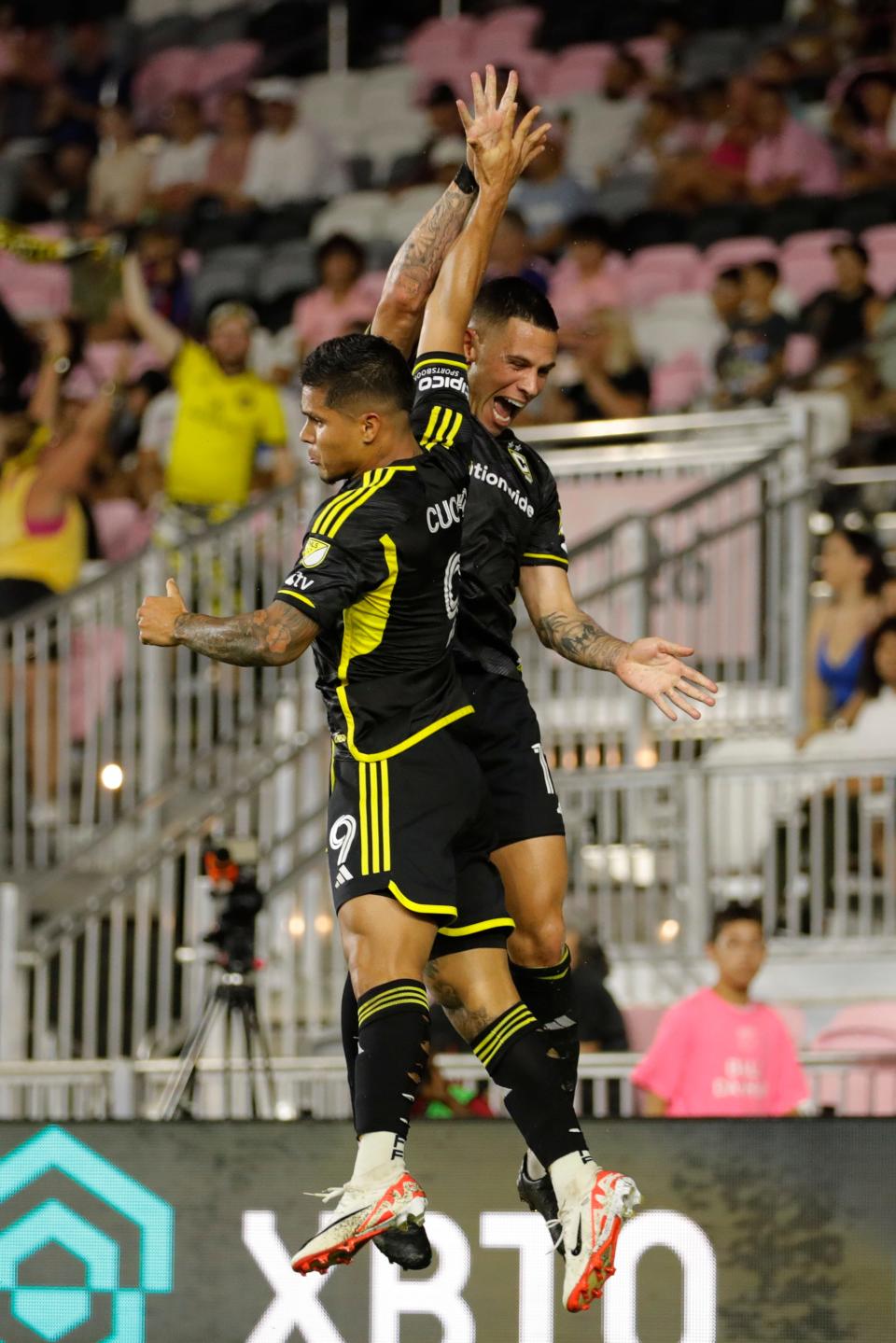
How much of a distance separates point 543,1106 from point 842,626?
5541 millimetres

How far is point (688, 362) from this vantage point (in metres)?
12.5

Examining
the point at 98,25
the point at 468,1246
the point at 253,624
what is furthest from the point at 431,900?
the point at 98,25

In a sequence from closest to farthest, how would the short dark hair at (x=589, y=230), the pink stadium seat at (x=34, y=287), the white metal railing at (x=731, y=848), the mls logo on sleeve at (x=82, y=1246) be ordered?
the mls logo on sleeve at (x=82, y=1246) < the white metal railing at (x=731, y=848) < the short dark hair at (x=589, y=230) < the pink stadium seat at (x=34, y=287)

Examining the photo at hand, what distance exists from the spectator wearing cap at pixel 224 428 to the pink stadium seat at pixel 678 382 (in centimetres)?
203

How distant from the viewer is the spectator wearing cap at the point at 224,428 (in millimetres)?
11742

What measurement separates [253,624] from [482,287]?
4.46 feet

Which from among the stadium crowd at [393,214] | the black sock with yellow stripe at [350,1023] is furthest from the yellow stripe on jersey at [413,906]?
the stadium crowd at [393,214]

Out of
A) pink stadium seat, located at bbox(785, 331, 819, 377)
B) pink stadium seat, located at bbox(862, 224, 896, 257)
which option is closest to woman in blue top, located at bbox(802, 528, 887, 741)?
pink stadium seat, located at bbox(785, 331, 819, 377)

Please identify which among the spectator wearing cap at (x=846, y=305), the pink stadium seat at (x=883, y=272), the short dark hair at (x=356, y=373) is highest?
the pink stadium seat at (x=883, y=272)

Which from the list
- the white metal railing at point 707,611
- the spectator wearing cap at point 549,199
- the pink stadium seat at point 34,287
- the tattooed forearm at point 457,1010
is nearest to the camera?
the tattooed forearm at point 457,1010

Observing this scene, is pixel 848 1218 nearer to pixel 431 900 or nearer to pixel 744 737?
pixel 431 900

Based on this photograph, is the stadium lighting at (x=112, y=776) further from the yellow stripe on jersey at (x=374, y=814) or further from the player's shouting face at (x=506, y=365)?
the yellow stripe on jersey at (x=374, y=814)

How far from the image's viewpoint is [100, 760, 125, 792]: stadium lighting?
9.77 meters

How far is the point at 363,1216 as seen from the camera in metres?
4.78
